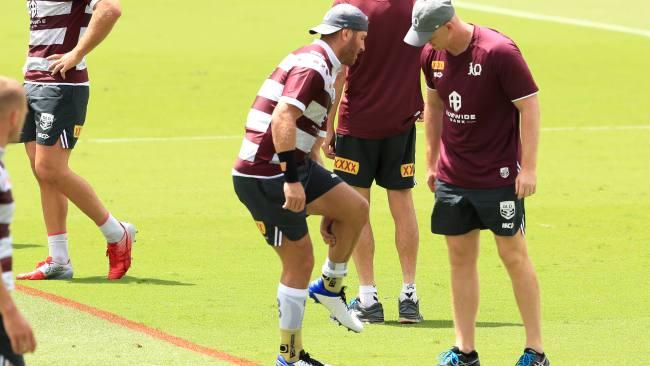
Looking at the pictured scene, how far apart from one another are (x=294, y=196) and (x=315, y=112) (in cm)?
60

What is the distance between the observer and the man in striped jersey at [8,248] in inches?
242

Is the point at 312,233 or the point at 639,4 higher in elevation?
the point at 312,233

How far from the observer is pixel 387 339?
9625 mm

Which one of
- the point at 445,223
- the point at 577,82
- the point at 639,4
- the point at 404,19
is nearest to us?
the point at 445,223

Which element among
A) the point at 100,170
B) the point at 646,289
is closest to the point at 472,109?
the point at 646,289

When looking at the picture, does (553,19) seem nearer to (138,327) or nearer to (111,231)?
(111,231)

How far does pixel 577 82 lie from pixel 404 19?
15558 mm

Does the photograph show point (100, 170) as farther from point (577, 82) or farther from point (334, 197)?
point (577, 82)

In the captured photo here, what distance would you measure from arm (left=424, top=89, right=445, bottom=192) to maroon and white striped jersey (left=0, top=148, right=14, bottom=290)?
10.9 ft

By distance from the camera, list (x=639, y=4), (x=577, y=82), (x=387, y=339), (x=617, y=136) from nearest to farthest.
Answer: (x=387, y=339), (x=617, y=136), (x=577, y=82), (x=639, y=4)

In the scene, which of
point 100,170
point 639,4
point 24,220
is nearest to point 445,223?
point 24,220

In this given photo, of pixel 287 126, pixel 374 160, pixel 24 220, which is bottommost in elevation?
pixel 24 220

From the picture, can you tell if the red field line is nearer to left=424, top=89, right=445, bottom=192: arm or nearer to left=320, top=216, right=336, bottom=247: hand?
left=320, top=216, right=336, bottom=247: hand

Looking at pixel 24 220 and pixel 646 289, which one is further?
pixel 24 220
